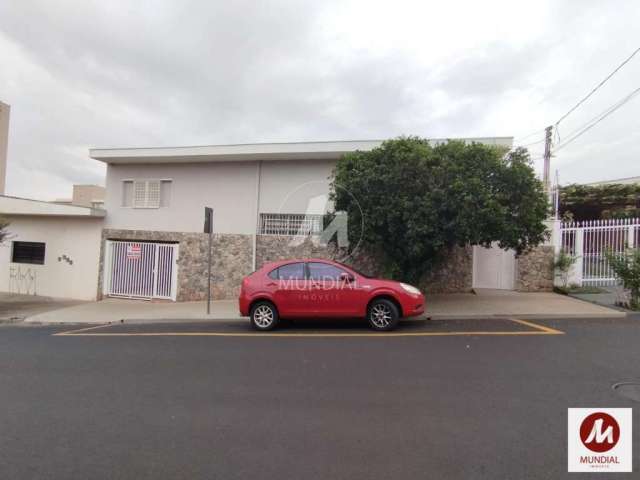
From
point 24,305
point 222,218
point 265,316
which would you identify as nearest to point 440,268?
point 265,316

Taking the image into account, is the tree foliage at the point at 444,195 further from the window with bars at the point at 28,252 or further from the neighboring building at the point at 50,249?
the window with bars at the point at 28,252

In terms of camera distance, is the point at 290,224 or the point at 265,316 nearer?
the point at 265,316

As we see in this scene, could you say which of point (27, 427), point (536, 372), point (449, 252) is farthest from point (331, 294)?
point (449, 252)

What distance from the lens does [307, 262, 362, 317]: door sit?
307 inches

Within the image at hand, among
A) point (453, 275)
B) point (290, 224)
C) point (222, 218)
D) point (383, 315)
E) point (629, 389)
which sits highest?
point (222, 218)

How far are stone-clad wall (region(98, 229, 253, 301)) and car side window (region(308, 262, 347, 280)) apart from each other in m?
5.12

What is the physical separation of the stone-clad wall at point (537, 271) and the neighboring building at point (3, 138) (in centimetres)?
4126

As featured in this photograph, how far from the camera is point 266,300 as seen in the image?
26.5 ft

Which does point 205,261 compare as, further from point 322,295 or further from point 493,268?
point 493,268

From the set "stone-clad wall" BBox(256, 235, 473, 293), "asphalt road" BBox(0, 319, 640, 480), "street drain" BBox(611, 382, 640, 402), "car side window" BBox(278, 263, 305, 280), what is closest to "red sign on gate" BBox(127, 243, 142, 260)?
"stone-clad wall" BBox(256, 235, 473, 293)

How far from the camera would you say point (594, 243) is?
1192 centimetres

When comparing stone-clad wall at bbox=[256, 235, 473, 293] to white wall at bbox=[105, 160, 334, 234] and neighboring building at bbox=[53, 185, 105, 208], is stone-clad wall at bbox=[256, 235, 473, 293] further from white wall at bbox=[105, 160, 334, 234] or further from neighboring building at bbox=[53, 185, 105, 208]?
neighboring building at bbox=[53, 185, 105, 208]

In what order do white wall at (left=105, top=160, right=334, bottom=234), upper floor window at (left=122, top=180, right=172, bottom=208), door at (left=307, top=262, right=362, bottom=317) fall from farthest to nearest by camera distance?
upper floor window at (left=122, top=180, right=172, bottom=208)
white wall at (left=105, top=160, right=334, bottom=234)
door at (left=307, top=262, right=362, bottom=317)

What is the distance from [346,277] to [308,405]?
4.02 m
